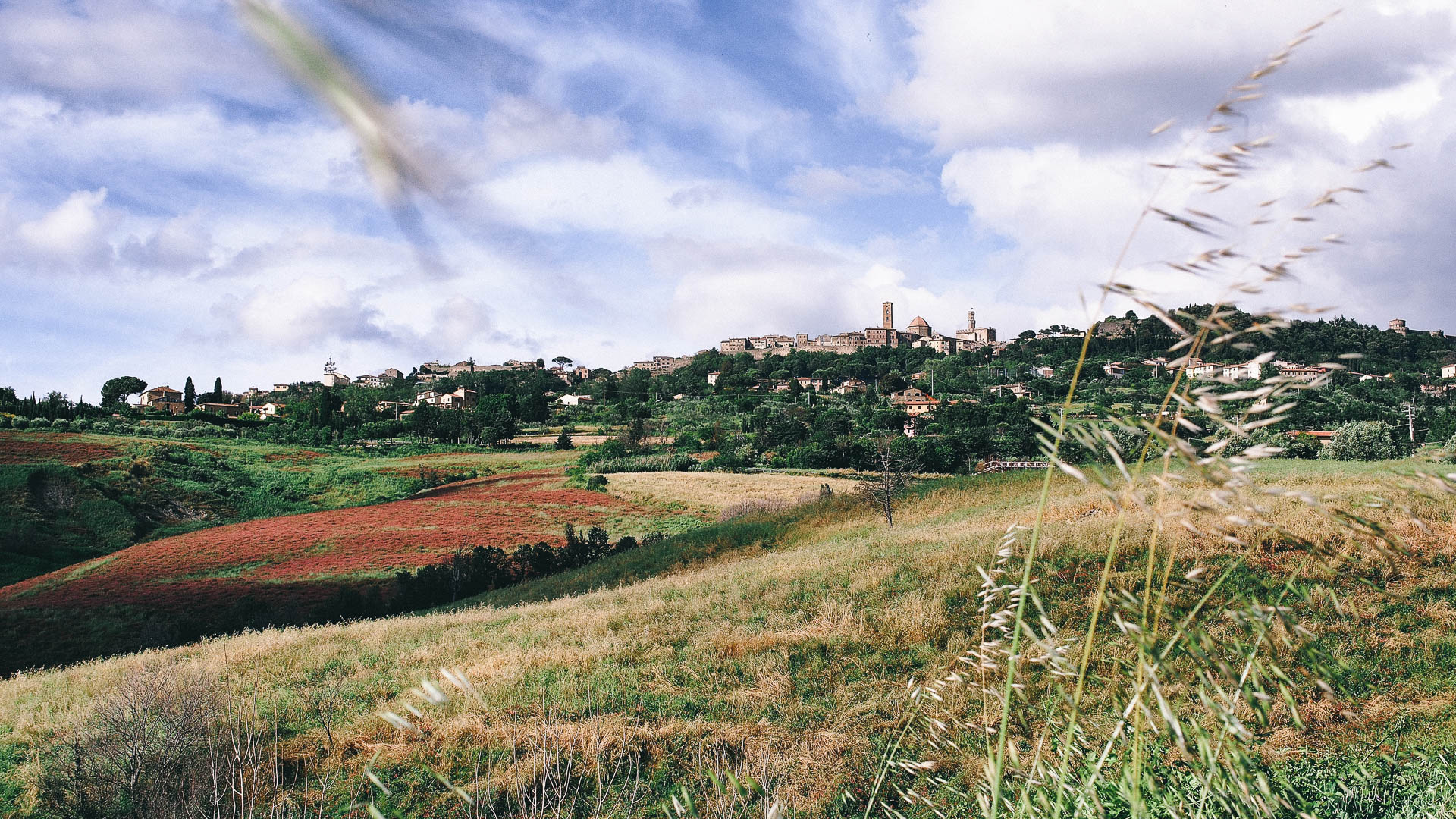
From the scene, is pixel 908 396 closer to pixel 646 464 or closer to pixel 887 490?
pixel 646 464


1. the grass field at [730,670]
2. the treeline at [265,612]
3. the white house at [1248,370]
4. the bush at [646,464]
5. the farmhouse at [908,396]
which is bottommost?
the treeline at [265,612]

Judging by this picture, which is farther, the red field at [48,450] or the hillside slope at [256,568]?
the red field at [48,450]

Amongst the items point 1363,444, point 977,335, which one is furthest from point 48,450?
point 977,335

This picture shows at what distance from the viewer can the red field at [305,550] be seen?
24969 millimetres

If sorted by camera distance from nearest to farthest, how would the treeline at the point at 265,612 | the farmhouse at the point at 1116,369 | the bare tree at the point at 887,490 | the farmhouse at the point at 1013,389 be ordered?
the treeline at the point at 265,612, the bare tree at the point at 887,490, the farmhouse at the point at 1116,369, the farmhouse at the point at 1013,389

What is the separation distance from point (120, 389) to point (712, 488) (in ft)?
177

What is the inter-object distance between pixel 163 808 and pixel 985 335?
180307mm

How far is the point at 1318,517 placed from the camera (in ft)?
41.4

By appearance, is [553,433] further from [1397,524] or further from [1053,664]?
[1053,664]

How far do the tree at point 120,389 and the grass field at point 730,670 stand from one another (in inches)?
2431

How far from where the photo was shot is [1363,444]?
32.2 m

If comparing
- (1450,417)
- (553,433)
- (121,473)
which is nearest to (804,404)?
(553,433)

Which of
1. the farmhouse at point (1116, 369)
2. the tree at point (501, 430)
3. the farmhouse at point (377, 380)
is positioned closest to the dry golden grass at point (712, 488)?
the tree at point (501, 430)

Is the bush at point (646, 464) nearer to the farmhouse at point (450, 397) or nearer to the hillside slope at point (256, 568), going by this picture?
the hillside slope at point (256, 568)
